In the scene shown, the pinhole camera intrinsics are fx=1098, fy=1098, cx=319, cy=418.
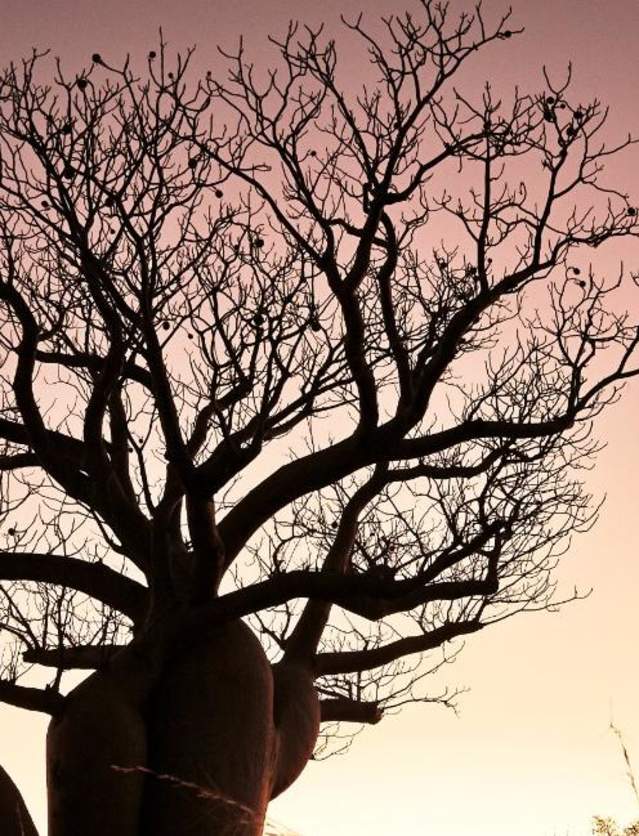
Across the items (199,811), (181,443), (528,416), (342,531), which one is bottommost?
(199,811)

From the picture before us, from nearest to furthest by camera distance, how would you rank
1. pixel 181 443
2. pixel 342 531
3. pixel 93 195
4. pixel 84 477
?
1. pixel 181 443
2. pixel 93 195
3. pixel 84 477
4. pixel 342 531

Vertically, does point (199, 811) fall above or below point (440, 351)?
below

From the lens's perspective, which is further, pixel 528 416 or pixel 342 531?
pixel 528 416

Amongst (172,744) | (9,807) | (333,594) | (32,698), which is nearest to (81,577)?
(32,698)

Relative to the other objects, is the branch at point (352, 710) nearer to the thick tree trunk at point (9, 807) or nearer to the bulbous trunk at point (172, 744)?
the bulbous trunk at point (172, 744)

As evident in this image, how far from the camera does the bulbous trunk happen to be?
6055 mm

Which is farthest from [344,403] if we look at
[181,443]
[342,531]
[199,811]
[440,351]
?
[199,811]

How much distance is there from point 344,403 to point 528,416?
1.53 m

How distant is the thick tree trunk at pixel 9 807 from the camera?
6082 mm

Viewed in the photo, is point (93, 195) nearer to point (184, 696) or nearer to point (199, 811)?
point (184, 696)

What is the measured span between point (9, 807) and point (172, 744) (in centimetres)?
96

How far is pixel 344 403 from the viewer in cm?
863

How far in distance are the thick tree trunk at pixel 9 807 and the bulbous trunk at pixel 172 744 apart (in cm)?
20

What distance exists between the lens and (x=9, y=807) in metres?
6.15
